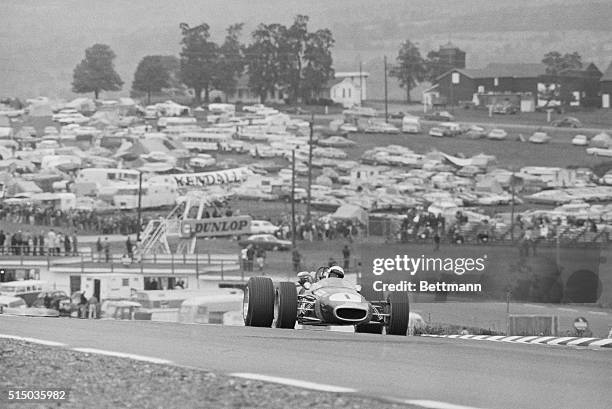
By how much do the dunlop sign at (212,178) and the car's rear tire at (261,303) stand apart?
2206cm

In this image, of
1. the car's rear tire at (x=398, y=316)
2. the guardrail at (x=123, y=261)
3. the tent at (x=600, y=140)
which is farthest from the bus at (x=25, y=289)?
the tent at (x=600, y=140)

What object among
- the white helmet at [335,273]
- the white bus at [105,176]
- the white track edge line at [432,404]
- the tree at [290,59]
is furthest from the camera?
the tree at [290,59]

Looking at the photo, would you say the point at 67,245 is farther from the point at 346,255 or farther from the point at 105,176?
the point at 346,255

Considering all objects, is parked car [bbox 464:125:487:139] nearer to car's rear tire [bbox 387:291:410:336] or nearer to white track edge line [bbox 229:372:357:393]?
car's rear tire [bbox 387:291:410:336]

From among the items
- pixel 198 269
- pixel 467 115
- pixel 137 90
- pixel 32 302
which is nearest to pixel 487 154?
pixel 467 115

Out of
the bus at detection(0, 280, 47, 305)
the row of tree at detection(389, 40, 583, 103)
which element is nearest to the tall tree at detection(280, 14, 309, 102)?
the row of tree at detection(389, 40, 583, 103)

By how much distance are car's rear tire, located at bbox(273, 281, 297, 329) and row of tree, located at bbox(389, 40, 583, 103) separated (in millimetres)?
26895

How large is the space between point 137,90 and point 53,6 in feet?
10.8

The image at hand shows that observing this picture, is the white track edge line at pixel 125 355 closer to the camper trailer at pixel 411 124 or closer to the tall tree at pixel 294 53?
the tall tree at pixel 294 53

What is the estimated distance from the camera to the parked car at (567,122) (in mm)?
37312

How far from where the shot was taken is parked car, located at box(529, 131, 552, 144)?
1462 inches

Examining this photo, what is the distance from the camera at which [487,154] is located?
36.8 meters

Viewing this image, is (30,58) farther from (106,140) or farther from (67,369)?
(67,369)

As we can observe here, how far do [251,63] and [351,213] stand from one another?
697 cm
